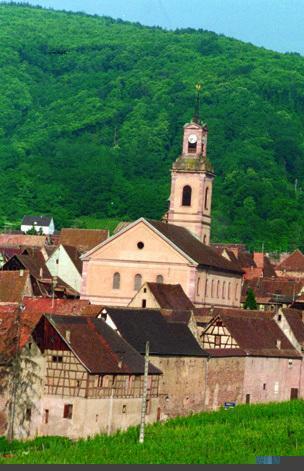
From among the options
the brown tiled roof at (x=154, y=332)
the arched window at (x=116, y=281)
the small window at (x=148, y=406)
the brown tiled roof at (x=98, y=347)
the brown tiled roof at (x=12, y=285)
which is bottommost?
the small window at (x=148, y=406)

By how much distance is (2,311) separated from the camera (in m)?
74.6

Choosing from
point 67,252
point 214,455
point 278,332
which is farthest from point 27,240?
point 214,455

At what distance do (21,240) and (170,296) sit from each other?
3111 inches

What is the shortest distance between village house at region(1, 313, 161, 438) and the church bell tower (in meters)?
39.7

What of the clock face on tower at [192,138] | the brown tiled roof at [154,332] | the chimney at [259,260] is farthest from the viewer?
the chimney at [259,260]

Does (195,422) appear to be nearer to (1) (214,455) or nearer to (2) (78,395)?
(2) (78,395)

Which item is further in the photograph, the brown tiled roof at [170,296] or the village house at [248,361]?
the brown tiled roof at [170,296]

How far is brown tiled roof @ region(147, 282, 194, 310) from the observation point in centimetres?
9044

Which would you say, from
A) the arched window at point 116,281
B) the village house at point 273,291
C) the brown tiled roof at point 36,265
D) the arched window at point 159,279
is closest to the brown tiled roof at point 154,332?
the arched window at point 159,279

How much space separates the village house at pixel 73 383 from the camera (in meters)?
67.4

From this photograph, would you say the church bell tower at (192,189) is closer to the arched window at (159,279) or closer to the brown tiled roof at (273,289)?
the brown tiled roof at (273,289)

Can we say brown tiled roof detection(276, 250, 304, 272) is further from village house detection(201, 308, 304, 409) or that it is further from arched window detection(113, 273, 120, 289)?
village house detection(201, 308, 304, 409)

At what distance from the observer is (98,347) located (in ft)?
230

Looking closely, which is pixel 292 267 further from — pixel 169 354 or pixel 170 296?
→ pixel 169 354
